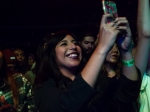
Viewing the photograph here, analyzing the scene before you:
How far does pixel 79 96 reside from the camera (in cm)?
106

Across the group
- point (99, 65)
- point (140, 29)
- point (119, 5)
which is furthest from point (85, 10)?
A: point (99, 65)

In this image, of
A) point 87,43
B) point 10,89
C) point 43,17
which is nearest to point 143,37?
point 10,89

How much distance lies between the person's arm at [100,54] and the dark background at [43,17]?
647 cm

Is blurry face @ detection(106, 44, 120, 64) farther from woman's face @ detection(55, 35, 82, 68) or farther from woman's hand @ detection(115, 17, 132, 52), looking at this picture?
woman's hand @ detection(115, 17, 132, 52)

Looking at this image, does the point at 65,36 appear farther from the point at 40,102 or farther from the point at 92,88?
the point at 92,88

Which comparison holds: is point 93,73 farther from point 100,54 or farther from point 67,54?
point 67,54

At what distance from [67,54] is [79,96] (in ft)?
1.42

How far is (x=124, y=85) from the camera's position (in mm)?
1447

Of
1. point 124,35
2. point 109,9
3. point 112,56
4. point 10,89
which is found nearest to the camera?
point 109,9

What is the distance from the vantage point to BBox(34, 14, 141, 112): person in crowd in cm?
106

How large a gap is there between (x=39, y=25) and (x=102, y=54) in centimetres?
737

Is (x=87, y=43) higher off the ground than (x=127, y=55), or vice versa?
(x=127, y=55)

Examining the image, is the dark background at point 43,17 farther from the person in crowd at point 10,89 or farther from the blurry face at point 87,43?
the person in crowd at point 10,89

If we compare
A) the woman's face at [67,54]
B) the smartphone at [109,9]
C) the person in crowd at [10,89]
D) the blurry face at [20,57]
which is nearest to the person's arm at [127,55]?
the smartphone at [109,9]
